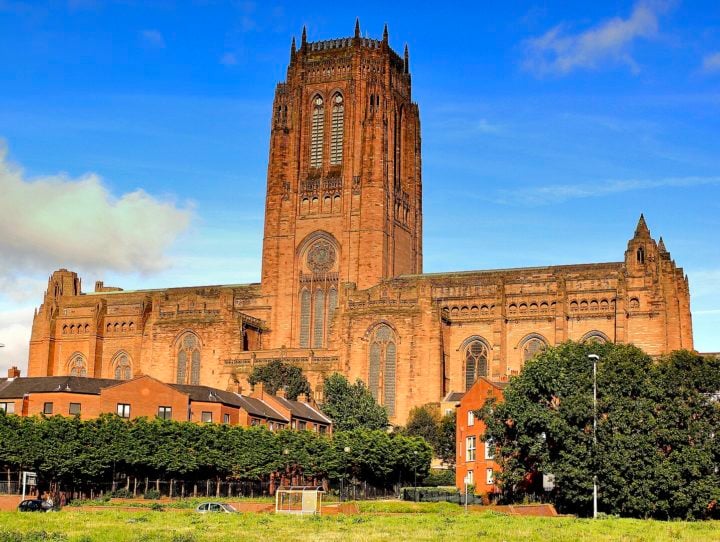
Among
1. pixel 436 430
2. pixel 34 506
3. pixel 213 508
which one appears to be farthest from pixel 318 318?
pixel 34 506

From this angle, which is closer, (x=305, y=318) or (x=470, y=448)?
(x=470, y=448)

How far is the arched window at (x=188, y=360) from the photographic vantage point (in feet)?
409

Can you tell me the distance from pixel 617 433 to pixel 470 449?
899 inches

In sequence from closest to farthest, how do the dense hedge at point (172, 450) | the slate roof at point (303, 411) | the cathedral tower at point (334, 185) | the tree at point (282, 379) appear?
the dense hedge at point (172, 450)
the slate roof at point (303, 411)
the tree at point (282, 379)
the cathedral tower at point (334, 185)

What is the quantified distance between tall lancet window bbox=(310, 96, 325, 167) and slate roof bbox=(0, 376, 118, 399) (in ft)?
152

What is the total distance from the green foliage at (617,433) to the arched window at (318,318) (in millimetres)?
54719

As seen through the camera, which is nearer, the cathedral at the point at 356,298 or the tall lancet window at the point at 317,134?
the cathedral at the point at 356,298

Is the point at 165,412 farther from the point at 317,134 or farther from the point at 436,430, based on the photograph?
the point at 317,134

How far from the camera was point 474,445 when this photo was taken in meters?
82.7

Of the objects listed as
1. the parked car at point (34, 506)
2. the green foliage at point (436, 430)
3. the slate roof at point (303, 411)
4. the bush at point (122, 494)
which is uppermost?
the slate roof at point (303, 411)

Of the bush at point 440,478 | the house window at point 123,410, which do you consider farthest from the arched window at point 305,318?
the house window at point 123,410

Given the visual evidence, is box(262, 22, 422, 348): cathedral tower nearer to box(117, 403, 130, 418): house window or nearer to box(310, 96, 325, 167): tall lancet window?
box(310, 96, 325, 167): tall lancet window

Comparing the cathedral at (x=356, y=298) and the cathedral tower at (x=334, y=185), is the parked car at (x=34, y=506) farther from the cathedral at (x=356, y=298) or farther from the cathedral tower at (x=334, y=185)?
the cathedral tower at (x=334, y=185)

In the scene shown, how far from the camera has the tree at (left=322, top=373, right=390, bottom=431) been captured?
333 ft
